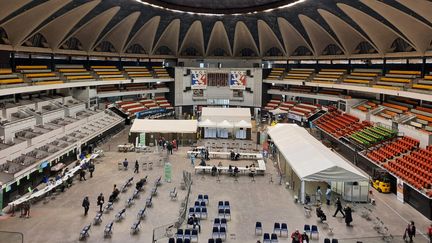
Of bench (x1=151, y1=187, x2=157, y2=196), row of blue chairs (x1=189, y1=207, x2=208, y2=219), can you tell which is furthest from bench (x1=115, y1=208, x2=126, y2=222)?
row of blue chairs (x1=189, y1=207, x2=208, y2=219)

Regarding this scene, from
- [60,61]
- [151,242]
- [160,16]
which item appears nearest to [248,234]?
[151,242]

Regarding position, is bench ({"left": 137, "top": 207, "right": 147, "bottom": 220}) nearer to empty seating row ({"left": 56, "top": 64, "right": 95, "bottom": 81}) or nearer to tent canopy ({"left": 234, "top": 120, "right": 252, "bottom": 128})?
tent canopy ({"left": 234, "top": 120, "right": 252, "bottom": 128})

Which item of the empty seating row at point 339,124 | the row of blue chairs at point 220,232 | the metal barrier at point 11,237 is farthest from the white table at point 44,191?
the empty seating row at point 339,124

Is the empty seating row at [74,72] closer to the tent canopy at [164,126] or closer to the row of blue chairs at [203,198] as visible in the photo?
the tent canopy at [164,126]

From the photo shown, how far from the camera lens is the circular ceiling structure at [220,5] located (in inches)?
1385

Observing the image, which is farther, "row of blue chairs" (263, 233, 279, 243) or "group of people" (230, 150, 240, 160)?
"group of people" (230, 150, 240, 160)

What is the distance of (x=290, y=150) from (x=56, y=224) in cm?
1646

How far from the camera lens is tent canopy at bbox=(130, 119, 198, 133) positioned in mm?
37156

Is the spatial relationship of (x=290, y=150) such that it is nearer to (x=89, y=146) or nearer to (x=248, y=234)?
(x=248, y=234)

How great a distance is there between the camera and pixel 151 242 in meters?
15.9

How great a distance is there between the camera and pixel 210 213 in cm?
1955

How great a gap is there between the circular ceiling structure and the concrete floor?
18162 millimetres

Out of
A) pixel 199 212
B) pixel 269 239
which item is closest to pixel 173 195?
pixel 199 212

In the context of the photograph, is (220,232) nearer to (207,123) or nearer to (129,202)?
Result: (129,202)
